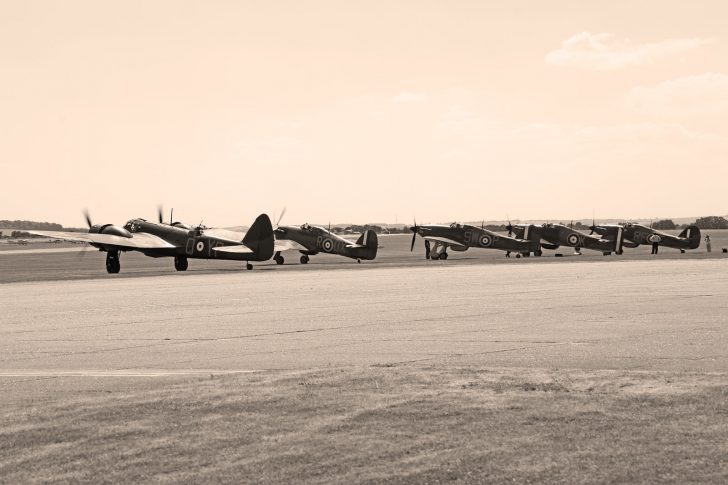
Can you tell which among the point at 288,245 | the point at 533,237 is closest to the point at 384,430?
the point at 288,245

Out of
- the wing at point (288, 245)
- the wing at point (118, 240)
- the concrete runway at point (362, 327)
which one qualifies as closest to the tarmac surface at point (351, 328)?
the concrete runway at point (362, 327)

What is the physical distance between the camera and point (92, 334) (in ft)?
60.4

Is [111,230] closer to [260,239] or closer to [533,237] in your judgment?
[260,239]

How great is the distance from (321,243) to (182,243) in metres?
14.2

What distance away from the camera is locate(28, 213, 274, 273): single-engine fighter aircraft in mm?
50375

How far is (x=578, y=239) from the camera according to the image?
76125 millimetres

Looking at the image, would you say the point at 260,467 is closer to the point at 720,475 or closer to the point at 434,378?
the point at 720,475

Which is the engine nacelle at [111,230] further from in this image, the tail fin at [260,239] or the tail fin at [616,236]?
the tail fin at [616,236]

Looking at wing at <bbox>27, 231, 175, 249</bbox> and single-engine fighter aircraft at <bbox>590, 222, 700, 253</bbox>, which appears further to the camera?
single-engine fighter aircraft at <bbox>590, 222, 700, 253</bbox>

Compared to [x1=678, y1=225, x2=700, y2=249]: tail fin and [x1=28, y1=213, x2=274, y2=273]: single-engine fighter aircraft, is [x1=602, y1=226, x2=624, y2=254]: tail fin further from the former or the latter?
[x1=28, y1=213, x2=274, y2=273]: single-engine fighter aircraft

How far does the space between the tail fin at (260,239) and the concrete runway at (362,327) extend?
15990 millimetres

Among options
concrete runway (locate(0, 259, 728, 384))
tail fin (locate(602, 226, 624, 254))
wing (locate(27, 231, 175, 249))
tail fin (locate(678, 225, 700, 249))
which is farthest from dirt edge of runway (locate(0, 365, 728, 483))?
tail fin (locate(678, 225, 700, 249))

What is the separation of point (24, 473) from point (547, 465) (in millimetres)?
4140

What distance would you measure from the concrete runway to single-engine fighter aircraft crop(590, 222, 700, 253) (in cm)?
4671
